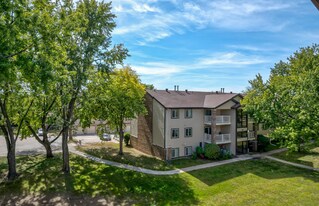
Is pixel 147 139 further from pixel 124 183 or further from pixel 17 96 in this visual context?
pixel 17 96

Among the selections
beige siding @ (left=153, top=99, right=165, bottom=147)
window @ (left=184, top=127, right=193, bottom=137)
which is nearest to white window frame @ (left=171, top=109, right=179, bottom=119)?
beige siding @ (left=153, top=99, right=165, bottom=147)

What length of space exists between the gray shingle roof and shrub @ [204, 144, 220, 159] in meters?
5.02

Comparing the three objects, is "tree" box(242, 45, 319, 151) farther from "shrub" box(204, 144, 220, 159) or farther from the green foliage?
the green foliage

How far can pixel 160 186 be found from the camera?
18.3 meters

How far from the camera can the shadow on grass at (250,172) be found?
2050 cm

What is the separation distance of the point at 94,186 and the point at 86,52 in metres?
11.3

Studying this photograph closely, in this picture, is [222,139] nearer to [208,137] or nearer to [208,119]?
[208,137]

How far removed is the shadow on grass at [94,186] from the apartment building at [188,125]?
6.92 m

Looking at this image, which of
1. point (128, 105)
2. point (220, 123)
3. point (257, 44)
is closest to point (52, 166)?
point (128, 105)

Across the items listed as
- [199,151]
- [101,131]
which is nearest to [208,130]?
[199,151]

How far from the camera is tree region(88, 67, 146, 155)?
874 inches

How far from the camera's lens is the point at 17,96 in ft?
55.0

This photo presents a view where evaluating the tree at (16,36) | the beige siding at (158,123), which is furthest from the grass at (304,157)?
the tree at (16,36)

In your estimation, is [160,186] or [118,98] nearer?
[160,186]
